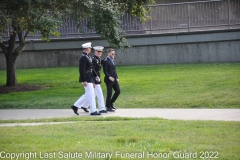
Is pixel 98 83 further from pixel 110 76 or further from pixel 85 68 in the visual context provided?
pixel 85 68

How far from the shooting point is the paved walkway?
41.6ft

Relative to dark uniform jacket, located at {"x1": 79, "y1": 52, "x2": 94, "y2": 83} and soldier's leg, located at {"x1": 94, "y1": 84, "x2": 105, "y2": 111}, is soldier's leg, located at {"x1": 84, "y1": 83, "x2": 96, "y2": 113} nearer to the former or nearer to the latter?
dark uniform jacket, located at {"x1": 79, "y1": 52, "x2": 94, "y2": 83}

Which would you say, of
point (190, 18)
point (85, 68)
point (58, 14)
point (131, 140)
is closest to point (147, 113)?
point (85, 68)

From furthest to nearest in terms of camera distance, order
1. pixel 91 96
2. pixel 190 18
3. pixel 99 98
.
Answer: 1. pixel 190 18
2. pixel 99 98
3. pixel 91 96

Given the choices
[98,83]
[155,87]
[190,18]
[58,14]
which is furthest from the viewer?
[190,18]

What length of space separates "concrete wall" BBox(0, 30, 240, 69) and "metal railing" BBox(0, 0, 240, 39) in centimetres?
58

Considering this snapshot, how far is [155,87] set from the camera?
18219 millimetres

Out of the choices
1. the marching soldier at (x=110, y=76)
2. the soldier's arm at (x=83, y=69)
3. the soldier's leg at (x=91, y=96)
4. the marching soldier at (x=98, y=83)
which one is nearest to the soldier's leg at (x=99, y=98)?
the marching soldier at (x=98, y=83)

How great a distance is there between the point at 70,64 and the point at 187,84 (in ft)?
28.4

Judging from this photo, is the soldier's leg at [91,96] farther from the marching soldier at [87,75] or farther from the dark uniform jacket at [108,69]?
the dark uniform jacket at [108,69]

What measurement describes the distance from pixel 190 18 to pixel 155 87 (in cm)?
678

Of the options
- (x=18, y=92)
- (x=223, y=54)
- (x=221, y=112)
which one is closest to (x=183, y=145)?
(x=221, y=112)

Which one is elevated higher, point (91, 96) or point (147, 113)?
point (91, 96)

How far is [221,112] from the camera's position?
44.0ft
